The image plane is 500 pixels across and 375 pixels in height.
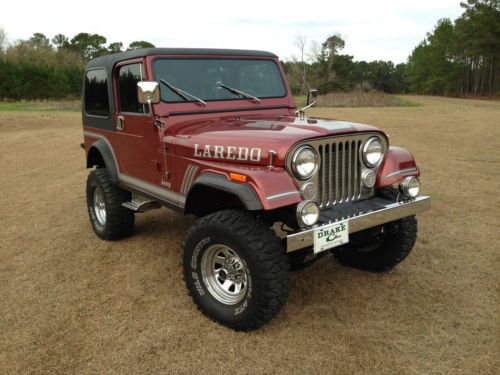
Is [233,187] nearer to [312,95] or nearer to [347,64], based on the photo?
[312,95]

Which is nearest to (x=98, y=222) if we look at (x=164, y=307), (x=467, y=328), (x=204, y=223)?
(x=164, y=307)

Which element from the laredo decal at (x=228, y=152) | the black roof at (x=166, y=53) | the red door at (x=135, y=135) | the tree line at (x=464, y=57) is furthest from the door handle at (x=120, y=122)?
the tree line at (x=464, y=57)

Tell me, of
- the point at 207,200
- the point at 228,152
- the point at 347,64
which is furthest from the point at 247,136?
the point at 347,64

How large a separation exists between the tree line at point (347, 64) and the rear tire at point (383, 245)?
25.5 meters

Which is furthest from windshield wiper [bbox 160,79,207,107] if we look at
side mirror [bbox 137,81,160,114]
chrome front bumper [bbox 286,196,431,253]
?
chrome front bumper [bbox 286,196,431,253]

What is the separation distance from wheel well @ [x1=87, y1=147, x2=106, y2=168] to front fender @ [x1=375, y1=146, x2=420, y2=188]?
331 cm

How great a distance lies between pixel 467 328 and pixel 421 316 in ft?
1.06

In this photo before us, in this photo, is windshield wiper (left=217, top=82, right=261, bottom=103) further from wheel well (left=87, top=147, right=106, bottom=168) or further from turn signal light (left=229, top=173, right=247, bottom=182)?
wheel well (left=87, top=147, right=106, bottom=168)

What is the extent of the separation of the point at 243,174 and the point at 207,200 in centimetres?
78

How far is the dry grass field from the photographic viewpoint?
9.47ft

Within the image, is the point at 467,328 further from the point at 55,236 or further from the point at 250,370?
the point at 55,236

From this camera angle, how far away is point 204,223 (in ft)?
10.5

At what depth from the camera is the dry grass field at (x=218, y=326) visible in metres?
2.89

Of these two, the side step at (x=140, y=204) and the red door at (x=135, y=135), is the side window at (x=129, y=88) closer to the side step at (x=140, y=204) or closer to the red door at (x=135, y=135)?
the red door at (x=135, y=135)
